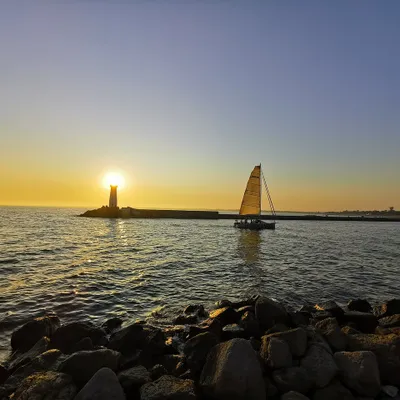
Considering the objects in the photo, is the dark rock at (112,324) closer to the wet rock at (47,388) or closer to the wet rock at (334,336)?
the wet rock at (47,388)

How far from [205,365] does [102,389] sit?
2.35 m

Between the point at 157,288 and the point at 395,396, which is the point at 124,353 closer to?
the point at 395,396

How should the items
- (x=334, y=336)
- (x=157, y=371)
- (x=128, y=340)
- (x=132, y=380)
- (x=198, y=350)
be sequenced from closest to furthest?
(x=132, y=380), (x=157, y=371), (x=198, y=350), (x=334, y=336), (x=128, y=340)

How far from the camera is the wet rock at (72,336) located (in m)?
8.52

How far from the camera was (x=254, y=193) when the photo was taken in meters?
70.8

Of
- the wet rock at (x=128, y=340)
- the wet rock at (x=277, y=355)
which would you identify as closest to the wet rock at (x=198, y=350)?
the wet rock at (x=277, y=355)

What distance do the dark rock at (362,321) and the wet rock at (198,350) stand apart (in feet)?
18.3

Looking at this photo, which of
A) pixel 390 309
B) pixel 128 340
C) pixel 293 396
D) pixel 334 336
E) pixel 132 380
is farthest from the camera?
pixel 390 309

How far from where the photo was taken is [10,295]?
14578 millimetres

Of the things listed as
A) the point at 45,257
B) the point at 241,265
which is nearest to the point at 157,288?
the point at 241,265

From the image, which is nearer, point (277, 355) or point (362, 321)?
point (277, 355)

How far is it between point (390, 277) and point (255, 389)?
65.2 ft

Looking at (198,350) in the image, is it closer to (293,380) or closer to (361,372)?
(293,380)

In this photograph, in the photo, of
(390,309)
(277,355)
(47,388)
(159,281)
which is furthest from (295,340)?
(159,281)
